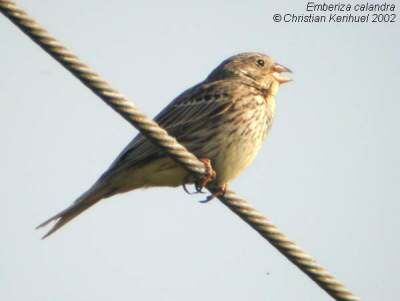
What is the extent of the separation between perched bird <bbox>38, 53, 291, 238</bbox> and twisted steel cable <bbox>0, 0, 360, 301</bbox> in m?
1.39

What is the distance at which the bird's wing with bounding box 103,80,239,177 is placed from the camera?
7.84m

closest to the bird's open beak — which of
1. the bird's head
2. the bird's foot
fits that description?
the bird's head

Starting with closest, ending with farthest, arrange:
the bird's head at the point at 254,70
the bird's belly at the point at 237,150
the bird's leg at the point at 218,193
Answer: the bird's leg at the point at 218,193 → the bird's belly at the point at 237,150 → the bird's head at the point at 254,70

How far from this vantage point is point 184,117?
8.25 metres

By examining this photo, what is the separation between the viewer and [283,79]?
9023 mm

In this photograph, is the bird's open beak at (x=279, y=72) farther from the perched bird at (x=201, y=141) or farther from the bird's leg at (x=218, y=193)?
the bird's leg at (x=218, y=193)

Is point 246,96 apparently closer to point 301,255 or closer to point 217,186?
point 217,186

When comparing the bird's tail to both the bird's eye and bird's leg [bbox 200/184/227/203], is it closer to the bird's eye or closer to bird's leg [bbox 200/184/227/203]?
bird's leg [bbox 200/184/227/203]

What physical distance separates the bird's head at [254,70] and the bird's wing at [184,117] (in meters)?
0.38

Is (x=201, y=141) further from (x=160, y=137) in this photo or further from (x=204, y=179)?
(x=160, y=137)

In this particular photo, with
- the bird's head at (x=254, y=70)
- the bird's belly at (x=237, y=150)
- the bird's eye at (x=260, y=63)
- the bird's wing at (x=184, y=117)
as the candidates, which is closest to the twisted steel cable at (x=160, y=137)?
the bird's belly at (x=237, y=150)

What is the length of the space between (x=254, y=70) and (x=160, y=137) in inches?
158

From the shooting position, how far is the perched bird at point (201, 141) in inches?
303

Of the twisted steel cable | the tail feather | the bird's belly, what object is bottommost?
the tail feather
